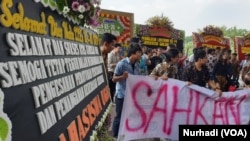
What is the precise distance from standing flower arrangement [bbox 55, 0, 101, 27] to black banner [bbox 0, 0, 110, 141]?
90 mm

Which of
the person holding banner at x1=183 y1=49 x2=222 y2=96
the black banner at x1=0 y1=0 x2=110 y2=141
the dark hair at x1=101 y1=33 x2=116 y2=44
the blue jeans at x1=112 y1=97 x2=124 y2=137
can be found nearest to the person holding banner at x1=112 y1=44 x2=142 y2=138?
the blue jeans at x1=112 y1=97 x2=124 y2=137

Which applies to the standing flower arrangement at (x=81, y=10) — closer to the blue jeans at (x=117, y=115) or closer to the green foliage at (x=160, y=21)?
the blue jeans at (x=117, y=115)

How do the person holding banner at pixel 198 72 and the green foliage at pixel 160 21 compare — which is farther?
the green foliage at pixel 160 21

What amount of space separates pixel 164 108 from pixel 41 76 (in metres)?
3.21

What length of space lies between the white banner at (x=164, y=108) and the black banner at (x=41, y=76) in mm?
1170

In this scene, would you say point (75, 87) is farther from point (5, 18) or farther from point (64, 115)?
point (5, 18)

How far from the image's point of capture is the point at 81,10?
4273mm

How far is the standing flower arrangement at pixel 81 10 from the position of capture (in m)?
3.85

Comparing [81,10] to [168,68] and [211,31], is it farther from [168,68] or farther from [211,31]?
[211,31]

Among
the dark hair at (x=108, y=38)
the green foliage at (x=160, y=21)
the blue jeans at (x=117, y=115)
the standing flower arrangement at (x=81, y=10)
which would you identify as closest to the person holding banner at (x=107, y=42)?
the dark hair at (x=108, y=38)

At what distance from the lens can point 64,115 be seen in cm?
335

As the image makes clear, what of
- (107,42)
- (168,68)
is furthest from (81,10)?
(168,68)

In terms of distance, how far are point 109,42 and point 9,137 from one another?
173 inches

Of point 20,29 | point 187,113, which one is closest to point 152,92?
point 187,113
